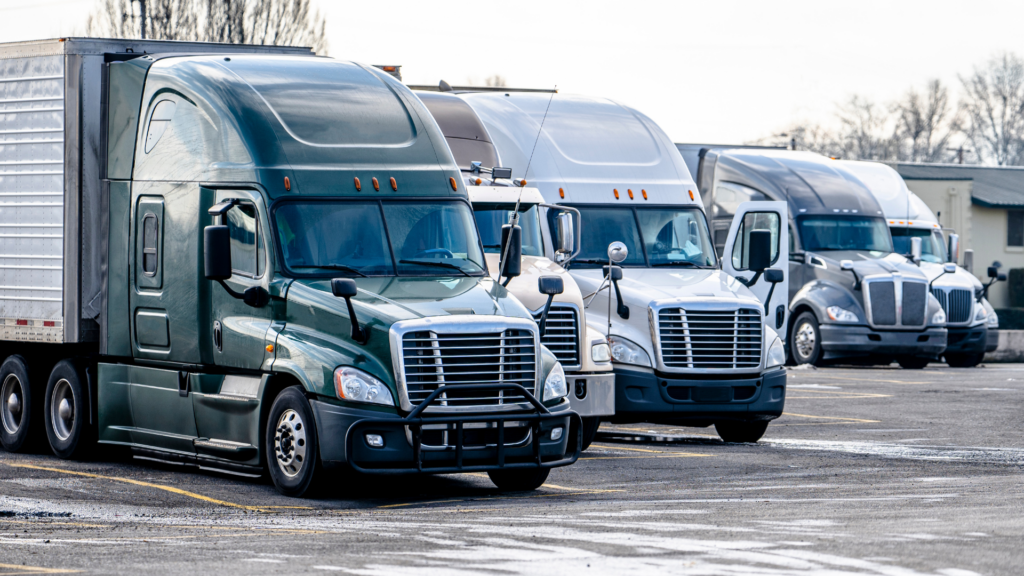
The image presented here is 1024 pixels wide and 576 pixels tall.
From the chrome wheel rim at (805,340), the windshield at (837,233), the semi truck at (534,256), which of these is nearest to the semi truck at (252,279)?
the semi truck at (534,256)

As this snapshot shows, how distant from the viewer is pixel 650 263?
17.2 meters

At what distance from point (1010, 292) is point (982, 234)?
10.4 ft

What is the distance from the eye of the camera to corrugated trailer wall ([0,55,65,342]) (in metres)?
14.6

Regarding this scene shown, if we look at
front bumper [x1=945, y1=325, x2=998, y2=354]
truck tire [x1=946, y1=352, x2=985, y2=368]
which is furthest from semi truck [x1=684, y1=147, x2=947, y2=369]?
truck tire [x1=946, y1=352, x2=985, y2=368]

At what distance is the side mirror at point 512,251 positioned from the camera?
45.9 feet

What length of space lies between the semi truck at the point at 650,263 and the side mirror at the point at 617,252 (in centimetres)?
2

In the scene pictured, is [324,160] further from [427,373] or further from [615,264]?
[615,264]

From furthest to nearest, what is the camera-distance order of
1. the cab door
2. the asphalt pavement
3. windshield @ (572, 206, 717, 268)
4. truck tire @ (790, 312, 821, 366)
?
truck tire @ (790, 312, 821, 366), the cab door, windshield @ (572, 206, 717, 268), the asphalt pavement

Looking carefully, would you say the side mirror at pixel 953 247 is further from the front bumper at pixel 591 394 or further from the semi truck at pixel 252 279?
the semi truck at pixel 252 279

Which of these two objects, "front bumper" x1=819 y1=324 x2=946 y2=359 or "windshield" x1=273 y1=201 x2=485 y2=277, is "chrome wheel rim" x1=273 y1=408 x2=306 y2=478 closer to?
"windshield" x1=273 y1=201 x2=485 y2=277

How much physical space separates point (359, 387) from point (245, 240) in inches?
75.8

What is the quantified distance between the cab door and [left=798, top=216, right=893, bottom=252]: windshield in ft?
27.6

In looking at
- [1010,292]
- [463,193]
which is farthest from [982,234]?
[463,193]

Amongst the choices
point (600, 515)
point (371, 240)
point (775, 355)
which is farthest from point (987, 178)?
point (600, 515)
